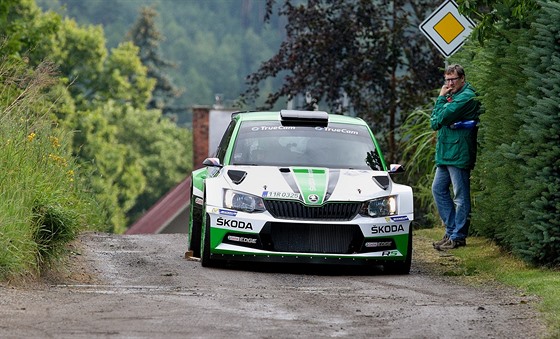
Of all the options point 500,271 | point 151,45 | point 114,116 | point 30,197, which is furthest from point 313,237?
point 151,45

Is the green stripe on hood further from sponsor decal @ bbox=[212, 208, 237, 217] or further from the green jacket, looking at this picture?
the green jacket

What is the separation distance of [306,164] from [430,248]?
8.49 ft

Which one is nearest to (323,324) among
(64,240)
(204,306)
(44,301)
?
(204,306)

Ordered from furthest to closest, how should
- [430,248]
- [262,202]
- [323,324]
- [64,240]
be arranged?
[430,248] < [262,202] < [64,240] < [323,324]

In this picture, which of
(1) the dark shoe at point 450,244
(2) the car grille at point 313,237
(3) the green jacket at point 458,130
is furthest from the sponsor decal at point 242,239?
(1) the dark shoe at point 450,244

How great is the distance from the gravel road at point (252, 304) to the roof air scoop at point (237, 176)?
824mm

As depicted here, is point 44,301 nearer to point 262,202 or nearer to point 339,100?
point 262,202

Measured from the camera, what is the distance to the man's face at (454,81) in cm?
1538

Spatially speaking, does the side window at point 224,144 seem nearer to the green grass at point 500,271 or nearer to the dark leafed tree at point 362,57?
the green grass at point 500,271

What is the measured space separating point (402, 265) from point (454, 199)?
2174mm

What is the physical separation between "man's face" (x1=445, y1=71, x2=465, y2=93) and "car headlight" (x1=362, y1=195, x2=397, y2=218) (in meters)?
2.19

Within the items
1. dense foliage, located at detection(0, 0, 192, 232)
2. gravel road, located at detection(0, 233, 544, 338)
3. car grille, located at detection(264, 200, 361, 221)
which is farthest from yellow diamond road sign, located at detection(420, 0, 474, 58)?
dense foliage, located at detection(0, 0, 192, 232)

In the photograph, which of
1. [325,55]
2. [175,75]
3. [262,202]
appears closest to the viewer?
[262,202]

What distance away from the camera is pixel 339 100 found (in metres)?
25.3
